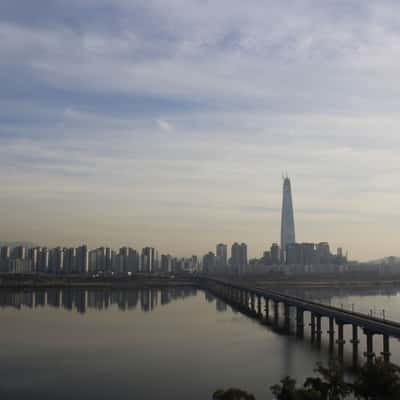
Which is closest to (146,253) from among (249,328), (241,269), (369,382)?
(241,269)

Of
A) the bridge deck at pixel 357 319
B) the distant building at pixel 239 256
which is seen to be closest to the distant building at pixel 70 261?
the distant building at pixel 239 256

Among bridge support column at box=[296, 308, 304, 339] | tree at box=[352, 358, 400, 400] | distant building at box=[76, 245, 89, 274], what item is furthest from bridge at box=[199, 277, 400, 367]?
distant building at box=[76, 245, 89, 274]

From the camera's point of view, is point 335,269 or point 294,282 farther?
point 335,269

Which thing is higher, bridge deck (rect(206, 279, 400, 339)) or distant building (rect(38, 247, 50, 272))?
distant building (rect(38, 247, 50, 272))

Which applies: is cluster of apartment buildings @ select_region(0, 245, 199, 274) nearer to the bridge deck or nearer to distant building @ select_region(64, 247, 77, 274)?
distant building @ select_region(64, 247, 77, 274)

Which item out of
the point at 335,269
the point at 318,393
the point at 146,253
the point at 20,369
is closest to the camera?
the point at 318,393

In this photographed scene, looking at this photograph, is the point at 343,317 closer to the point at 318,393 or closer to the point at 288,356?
the point at 288,356

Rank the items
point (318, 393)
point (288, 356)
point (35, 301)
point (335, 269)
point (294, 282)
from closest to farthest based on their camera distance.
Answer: point (318, 393), point (288, 356), point (35, 301), point (294, 282), point (335, 269)

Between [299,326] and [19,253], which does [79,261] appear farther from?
[299,326]

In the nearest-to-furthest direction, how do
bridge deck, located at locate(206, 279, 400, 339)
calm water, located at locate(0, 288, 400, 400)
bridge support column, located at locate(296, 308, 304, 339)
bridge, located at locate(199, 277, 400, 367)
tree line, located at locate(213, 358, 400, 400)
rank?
tree line, located at locate(213, 358, 400, 400), calm water, located at locate(0, 288, 400, 400), bridge deck, located at locate(206, 279, 400, 339), bridge, located at locate(199, 277, 400, 367), bridge support column, located at locate(296, 308, 304, 339)
